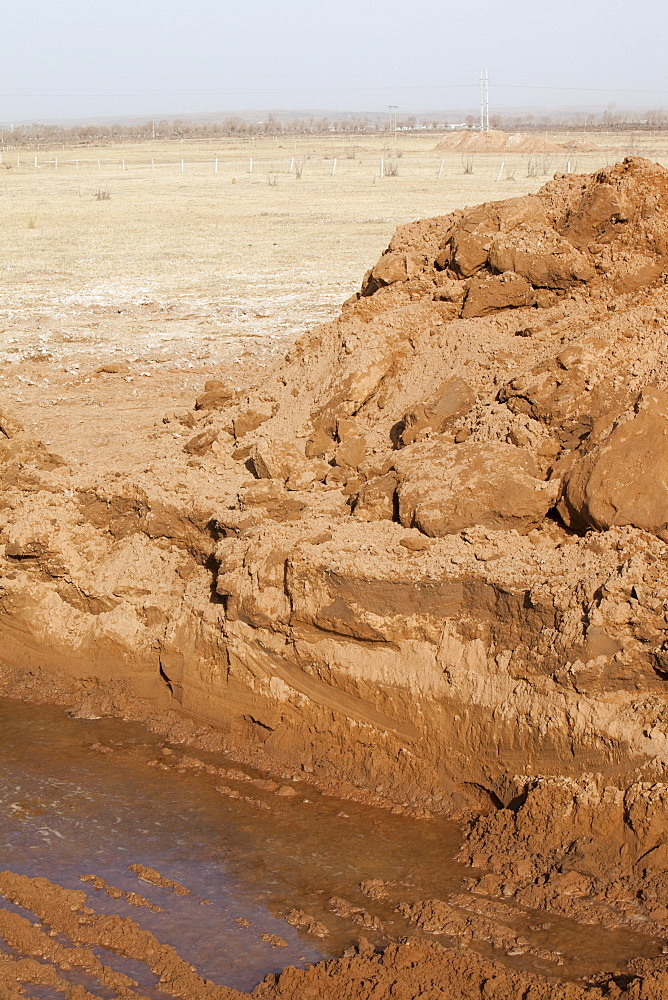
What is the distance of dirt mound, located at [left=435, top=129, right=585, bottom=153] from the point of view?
161ft

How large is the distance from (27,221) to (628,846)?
22.0 m

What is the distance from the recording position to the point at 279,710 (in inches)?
184

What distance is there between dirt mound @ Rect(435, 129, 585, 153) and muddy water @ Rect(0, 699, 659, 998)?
4803 centimetres

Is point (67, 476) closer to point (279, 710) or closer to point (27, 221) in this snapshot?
point (279, 710)

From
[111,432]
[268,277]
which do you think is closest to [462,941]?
[111,432]

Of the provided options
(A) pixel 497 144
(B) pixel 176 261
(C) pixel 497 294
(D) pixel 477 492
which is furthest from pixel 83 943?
(A) pixel 497 144

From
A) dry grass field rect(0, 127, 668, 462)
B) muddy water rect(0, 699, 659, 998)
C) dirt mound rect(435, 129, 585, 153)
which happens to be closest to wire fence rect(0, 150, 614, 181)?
dry grass field rect(0, 127, 668, 462)

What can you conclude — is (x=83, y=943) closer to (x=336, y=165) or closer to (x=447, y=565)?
(x=447, y=565)

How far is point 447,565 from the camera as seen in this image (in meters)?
4.31

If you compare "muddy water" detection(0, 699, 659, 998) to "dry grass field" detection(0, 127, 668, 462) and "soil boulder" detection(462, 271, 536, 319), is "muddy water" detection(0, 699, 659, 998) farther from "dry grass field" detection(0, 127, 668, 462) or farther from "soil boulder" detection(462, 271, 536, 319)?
"dry grass field" detection(0, 127, 668, 462)

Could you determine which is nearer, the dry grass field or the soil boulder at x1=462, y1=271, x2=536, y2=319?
the soil boulder at x1=462, y1=271, x2=536, y2=319

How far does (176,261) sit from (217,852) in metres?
14.4

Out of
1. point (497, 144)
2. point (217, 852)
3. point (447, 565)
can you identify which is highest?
point (497, 144)

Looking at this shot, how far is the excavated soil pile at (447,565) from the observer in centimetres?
379
